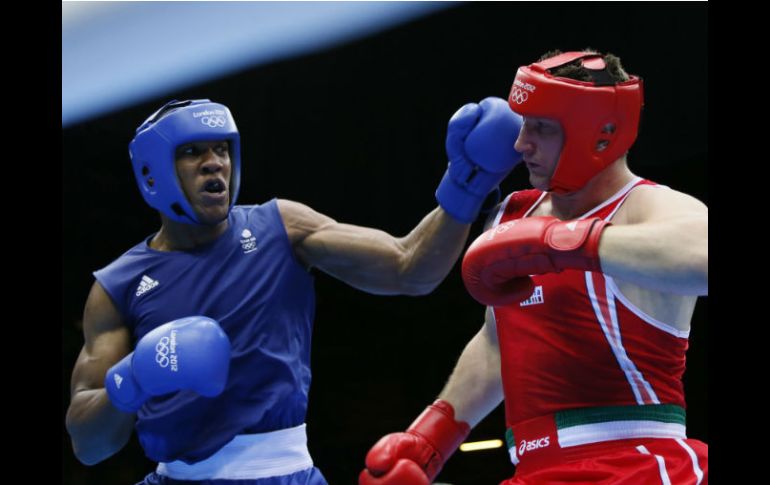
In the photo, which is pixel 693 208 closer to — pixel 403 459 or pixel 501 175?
pixel 501 175

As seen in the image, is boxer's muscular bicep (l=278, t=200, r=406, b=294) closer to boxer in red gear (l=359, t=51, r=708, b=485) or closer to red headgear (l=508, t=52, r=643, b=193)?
boxer in red gear (l=359, t=51, r=708, b=485)

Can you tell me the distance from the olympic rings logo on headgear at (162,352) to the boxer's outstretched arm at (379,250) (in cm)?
58

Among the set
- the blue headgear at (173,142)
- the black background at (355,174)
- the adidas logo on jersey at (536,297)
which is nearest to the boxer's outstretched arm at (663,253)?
the adidas logo on jersey at (536,297)

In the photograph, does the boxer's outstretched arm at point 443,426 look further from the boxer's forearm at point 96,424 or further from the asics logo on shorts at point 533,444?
the boxer's forearm at point 96,424

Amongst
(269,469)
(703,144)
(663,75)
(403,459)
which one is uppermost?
(663,75)

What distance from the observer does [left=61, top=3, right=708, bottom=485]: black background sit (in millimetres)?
5211

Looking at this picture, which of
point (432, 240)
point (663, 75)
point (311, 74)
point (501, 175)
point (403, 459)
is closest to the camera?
point (403, 459)

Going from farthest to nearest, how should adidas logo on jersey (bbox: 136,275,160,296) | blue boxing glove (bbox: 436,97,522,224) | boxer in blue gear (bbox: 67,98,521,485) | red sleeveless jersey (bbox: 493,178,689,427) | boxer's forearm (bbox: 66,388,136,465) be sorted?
adidas logo on jersey (bbox: 136,275,160,296) < boxer's forearm (bbox: 66,388,136,465) < boxer in blue gear (bbox: 67,98,521,485) < blue boxing glove (bbox: 436,97,522,224) < red sleeveless jersey (bbox: 493,178,689,427)

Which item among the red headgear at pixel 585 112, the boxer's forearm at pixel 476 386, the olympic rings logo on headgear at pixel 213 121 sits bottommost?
the boxer's forearm at pixel 476 386

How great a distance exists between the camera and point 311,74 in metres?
5.41

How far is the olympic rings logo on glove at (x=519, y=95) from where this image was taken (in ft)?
8.14

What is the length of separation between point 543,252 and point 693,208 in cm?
34

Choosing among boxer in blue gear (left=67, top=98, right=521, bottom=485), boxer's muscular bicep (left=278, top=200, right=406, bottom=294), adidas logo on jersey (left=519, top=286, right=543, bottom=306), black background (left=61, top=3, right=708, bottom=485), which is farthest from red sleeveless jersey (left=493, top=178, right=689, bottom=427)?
black background (left=61, top=3, right=708, bottom=485)

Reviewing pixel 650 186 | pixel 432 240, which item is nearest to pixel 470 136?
pixel 432 240
